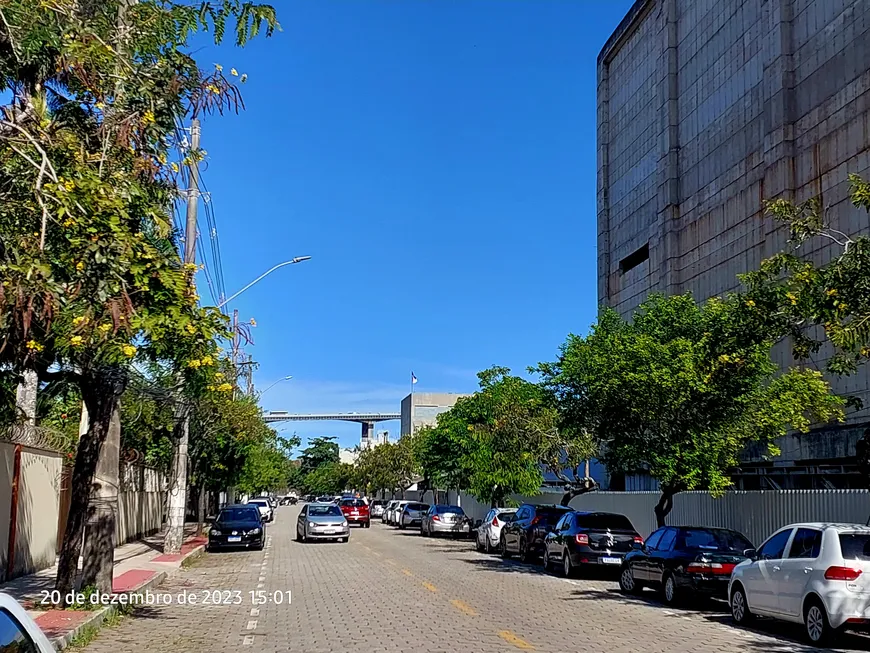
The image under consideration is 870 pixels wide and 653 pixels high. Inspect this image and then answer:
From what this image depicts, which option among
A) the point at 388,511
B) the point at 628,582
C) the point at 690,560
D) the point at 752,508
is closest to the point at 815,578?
the point at 690,560

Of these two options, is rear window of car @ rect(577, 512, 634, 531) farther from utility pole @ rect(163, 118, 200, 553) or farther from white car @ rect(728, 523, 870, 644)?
utility pole @ rect(163, 118, 200, 553)

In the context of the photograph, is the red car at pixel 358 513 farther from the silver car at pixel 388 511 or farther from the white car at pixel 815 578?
the white car at pixel 815 578

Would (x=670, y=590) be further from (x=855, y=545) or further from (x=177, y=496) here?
(x=177, y=496)

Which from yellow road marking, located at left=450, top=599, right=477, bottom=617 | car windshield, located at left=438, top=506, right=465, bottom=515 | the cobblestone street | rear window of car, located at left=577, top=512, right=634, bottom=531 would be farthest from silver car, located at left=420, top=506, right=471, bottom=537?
yellow road marking, located at left=450, top=599, right=477, bottom=617

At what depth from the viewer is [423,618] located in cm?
1533

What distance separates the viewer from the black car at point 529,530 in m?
28.8

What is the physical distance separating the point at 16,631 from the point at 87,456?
12.1 metres

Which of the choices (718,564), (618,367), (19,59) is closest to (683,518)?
(618,367)

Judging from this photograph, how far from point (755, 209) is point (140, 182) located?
116ft

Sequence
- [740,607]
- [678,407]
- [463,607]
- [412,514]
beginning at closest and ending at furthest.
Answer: [740,607] → [463,607] → [678,407] → [412,514]

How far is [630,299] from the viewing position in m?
57.7

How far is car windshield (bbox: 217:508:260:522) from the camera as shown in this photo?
112ft

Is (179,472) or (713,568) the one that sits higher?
(179,472)

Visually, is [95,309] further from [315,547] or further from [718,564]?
[315,547]
